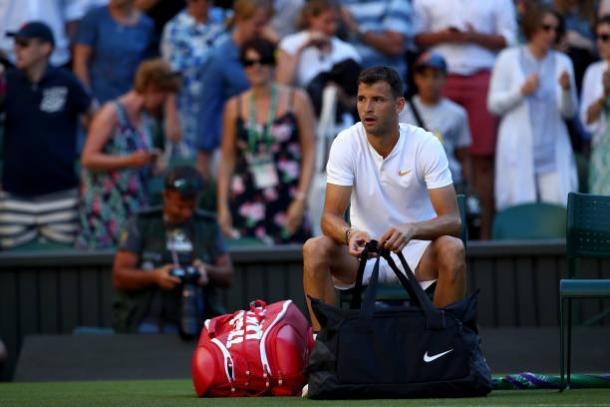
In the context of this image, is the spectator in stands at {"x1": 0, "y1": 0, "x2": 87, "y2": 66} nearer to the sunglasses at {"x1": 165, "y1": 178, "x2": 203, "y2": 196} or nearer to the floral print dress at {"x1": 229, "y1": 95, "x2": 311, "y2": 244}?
the floral print dress at {"x1": 229, "y1": 95, "x2": 311, "y2": 244}

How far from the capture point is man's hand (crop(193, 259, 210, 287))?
888 centimetres

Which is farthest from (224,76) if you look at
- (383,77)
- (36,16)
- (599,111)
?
(383,77)

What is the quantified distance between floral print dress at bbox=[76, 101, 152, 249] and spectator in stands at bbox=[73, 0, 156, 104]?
1163 mm

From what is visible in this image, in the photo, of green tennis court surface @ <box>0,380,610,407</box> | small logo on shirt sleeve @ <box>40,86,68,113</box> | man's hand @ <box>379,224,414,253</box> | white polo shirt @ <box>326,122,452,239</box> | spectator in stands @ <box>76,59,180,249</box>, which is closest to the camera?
green tennis court surface @ <box>0,380,610,407</box>

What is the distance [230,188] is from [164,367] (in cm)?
198

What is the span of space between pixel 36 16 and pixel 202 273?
377 centimetres

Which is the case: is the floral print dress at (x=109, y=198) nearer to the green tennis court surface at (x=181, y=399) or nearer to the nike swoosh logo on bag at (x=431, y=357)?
the green tennis court surface at (x=181, y=399)

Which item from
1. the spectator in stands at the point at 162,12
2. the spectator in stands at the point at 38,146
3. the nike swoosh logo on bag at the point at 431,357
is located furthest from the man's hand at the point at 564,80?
the nike swoosh logo on bag at the point at 431,357

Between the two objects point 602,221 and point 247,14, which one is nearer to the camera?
point 602,221

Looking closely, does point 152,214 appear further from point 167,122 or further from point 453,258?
point 453,258

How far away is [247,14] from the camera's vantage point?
440 inches

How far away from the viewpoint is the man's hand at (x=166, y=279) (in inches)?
350

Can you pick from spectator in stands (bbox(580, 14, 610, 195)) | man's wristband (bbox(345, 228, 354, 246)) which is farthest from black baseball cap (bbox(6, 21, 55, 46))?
man's wristband (bbox(345, 228, 354, 246))

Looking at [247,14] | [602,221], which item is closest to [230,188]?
[247,14]
